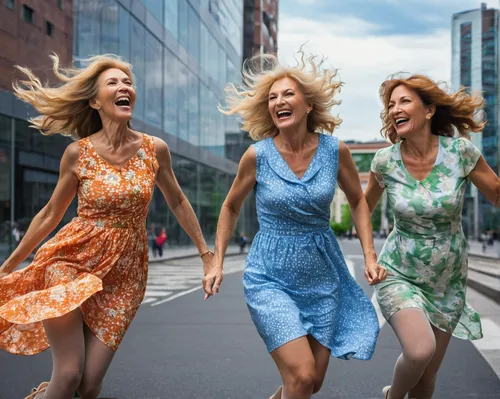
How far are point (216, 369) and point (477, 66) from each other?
3118 inches

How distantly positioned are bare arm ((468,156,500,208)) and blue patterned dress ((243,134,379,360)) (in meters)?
0.88

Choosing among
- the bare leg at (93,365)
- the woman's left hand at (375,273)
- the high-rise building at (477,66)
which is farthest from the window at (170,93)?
the high-rise building at (477,66)

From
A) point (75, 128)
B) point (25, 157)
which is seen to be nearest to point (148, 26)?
point (25, 157)

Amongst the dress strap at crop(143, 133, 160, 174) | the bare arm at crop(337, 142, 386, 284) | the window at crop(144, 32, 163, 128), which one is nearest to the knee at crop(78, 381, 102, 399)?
the dress strap at crop(143, 133, 160, 174)

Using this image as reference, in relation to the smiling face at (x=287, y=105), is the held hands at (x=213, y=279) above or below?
below

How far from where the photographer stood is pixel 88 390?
3.94m

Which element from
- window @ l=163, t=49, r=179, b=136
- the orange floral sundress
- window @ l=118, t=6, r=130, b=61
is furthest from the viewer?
window @ l=163, t=49, r=179, b=136

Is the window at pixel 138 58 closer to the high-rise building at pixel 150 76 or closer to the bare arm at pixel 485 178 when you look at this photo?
the high-rise building at pixel 150 76

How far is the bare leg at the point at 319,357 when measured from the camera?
4.05 meters

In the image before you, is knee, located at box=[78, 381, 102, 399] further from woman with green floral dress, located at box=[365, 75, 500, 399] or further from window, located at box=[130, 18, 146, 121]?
A: window, located at box=[130, 18, 146, 121]

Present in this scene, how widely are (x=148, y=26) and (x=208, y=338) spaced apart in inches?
1109

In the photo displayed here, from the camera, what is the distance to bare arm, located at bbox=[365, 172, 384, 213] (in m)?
4.84

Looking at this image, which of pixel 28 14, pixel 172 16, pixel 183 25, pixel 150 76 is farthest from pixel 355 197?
pixel 183 25

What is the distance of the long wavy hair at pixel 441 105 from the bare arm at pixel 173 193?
4.36 ft
